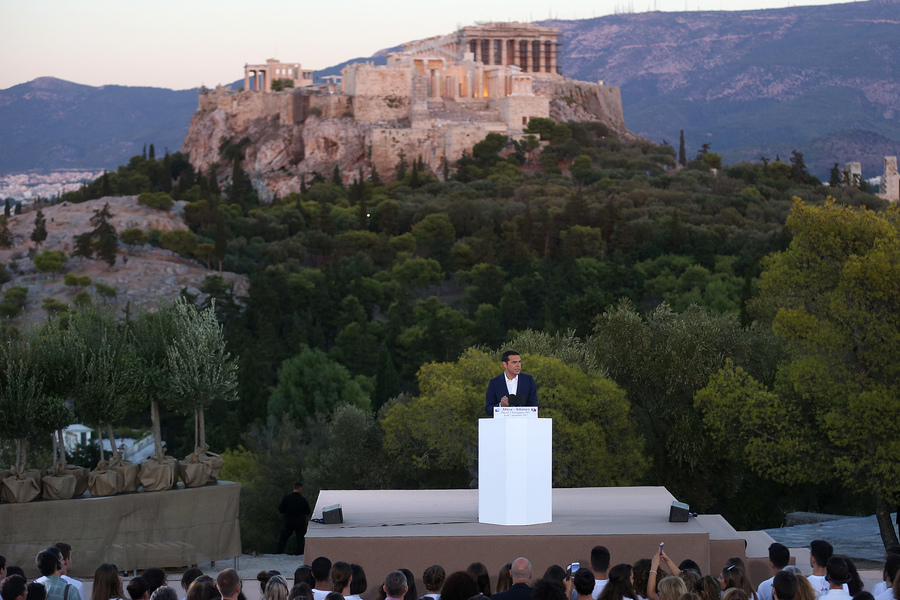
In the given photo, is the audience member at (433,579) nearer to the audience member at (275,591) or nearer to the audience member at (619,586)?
the audience member at (275,591)

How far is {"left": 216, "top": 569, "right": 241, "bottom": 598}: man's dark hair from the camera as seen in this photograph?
9.28 meters

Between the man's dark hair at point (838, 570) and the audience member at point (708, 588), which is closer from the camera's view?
the audience member at point (708, 588)

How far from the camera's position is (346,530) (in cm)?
1423

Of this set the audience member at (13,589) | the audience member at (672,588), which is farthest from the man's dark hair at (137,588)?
the audience member at (672,588)

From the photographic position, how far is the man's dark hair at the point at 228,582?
30.5ft

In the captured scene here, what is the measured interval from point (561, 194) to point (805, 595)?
243 feet

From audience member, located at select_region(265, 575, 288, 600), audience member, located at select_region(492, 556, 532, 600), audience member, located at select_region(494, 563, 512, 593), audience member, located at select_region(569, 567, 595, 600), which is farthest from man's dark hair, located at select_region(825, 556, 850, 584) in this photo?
audience member, located at select_region(265, 575, 288, 600)

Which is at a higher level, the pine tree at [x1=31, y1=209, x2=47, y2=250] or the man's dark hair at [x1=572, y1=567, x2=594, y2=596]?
the man's dark hair at [x1=572, y1=567, x2=594, y2=596]

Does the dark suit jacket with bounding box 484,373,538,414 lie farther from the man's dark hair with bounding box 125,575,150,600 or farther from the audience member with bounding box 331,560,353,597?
the man's dark hair with bounding box 125,575,150,600

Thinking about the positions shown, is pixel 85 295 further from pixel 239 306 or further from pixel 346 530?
pixel 346 530

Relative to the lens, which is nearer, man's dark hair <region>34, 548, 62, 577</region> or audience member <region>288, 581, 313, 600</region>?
audience member <region>288, 581, 313, 600</region>

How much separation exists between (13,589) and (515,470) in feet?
22.0

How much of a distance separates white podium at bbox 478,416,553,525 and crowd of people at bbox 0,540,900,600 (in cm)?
351

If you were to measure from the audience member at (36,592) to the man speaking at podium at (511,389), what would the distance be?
618cm
